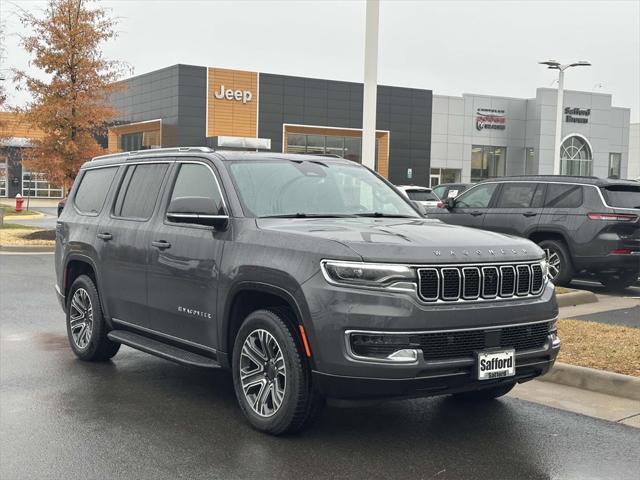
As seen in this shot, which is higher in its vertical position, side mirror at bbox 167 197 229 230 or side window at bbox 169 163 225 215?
side window at bbox 169 163 225 215

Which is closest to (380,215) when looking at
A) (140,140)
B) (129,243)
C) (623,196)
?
(129,243)

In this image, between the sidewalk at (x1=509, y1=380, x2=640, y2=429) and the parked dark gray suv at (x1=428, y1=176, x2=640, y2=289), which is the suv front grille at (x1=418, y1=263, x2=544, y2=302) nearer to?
the sidewalk at (x1=509, y1=380, x2=640, y2=429)

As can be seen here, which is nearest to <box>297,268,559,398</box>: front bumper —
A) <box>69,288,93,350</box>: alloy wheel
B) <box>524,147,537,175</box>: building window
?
<box>69,288,93,350</box>: alloy wheel

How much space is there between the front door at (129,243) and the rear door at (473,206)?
27.4ft

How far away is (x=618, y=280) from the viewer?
13578 mm

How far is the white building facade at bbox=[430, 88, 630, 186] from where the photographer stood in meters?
60.2

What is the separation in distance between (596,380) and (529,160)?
5714 cm

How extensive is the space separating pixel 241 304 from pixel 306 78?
165ft

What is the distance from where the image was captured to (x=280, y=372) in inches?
207

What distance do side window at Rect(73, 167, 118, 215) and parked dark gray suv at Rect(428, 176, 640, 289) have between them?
760 centimetres

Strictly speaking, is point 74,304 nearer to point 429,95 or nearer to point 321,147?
→ point 321,147

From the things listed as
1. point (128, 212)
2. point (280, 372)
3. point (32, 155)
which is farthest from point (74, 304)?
point (32, 155)

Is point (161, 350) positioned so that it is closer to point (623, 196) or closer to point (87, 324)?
point (87, 324)

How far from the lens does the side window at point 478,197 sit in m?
14.5
